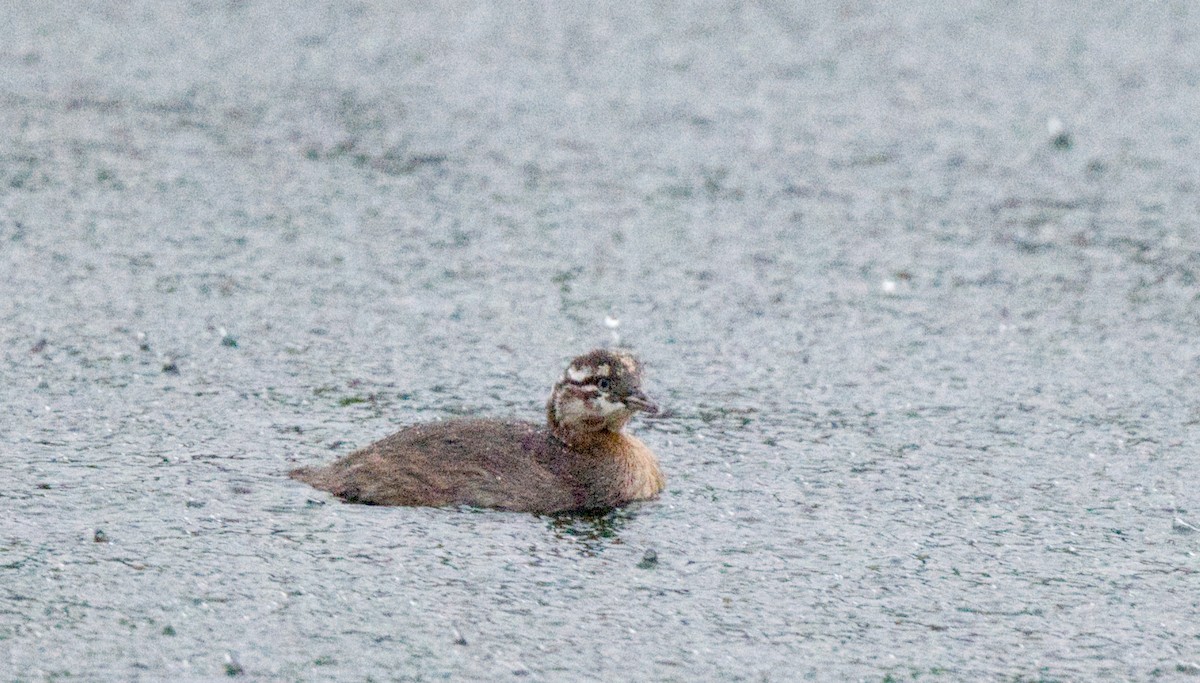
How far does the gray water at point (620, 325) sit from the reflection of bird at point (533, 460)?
124 mm

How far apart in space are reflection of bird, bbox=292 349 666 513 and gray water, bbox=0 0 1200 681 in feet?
0.41

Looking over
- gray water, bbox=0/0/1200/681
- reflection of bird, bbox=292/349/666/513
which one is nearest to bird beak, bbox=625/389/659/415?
reflection of bird, bbox=292/349/666/513

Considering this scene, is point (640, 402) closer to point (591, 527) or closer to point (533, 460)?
point (533, 460)

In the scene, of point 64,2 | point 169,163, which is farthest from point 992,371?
point 64,2

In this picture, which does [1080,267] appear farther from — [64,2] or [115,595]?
[64,2]

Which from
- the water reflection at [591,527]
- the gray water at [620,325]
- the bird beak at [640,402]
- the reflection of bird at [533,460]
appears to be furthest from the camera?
→ the bird beak at [640,402]

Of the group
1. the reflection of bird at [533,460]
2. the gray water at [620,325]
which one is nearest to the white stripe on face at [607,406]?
the reflection of bird at [533,460]

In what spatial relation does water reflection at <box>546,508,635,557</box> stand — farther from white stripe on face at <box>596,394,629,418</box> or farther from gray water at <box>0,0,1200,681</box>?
white stripe on face at <box>596,394,629,418</box>

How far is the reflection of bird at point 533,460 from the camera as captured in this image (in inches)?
294

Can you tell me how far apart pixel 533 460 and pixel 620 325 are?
2466mm

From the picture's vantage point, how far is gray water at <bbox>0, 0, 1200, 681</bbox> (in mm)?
6449

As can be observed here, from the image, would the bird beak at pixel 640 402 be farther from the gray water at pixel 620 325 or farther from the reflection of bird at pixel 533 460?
the gray water at pixel 620 325

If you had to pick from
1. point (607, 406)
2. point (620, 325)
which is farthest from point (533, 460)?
point (620, 325)

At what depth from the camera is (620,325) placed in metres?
10.0
